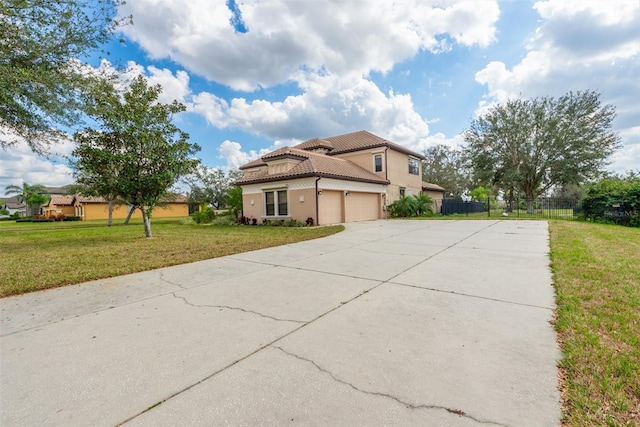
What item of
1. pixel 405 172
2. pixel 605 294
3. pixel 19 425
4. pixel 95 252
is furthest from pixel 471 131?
pixel 19 425

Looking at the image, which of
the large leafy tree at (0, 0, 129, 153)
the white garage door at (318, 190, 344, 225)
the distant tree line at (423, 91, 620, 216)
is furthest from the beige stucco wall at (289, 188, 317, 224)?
the distant tree line at (423, 91, 620, 216)

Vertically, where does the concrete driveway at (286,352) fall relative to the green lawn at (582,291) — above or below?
below

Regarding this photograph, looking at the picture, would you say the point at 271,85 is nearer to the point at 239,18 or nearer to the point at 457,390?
the point at 239,18

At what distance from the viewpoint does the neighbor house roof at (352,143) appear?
21156 millimetres

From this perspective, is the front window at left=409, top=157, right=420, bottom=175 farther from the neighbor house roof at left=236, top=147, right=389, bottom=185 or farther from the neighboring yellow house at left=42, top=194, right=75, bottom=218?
the neighboring yellow house at left=42, top=194, right=75, bottom=218

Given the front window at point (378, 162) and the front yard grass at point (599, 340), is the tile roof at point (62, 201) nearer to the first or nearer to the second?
the front window at point (378, 162)

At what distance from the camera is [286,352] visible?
2.51 meters

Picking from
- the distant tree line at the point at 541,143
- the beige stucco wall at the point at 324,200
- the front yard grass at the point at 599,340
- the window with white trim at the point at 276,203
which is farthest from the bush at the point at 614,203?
the window with white trim at the point at 276,203

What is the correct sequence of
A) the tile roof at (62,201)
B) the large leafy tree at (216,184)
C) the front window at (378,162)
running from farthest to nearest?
the tile roof at (62,201) → the large leafy tree at (216,184) → the front window at (378,162)

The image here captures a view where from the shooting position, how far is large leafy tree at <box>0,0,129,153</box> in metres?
7.20

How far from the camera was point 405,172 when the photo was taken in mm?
23578

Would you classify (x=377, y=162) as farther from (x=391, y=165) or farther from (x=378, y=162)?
(x=391, y=165)

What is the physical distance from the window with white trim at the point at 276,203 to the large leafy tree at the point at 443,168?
3069 centimetres

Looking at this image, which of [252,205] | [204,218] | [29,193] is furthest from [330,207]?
[29,193]
